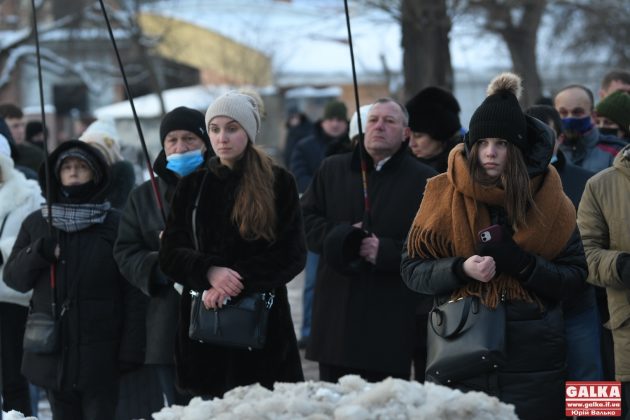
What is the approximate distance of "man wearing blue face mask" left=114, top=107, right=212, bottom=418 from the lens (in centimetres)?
696

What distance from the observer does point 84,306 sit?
7.15 meters

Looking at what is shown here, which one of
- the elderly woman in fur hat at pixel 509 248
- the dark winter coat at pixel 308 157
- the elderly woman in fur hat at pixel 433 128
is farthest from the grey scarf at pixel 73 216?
the dark winter coat at pixel 308 157

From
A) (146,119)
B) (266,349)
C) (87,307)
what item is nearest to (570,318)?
(266,349)

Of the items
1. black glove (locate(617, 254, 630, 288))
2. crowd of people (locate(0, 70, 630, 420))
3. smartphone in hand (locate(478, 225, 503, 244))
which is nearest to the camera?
smartphone in hand (locate(478, 225, 503, 244))

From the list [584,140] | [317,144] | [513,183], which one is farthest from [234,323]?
[317,144]

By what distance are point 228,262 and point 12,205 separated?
255cm

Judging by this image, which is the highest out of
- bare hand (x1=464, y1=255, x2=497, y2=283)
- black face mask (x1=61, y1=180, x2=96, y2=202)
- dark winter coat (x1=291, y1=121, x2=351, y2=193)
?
dark winter coat (x1=291, y1=121, x2=351, y2=193)

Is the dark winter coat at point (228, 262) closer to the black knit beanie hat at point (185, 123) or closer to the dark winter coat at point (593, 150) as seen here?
the black knit beanie hat at point (185, 123)

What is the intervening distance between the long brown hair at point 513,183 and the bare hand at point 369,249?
1.60 metres

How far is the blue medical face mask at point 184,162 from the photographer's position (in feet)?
23.1

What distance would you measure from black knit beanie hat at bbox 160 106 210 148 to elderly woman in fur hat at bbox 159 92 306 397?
701mm

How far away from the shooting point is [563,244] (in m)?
5.48

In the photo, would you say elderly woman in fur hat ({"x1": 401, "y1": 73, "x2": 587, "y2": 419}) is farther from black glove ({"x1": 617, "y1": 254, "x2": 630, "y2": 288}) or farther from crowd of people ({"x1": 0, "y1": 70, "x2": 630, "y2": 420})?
black glove ({"x1": 617, "y1": 254, "x2": 630, "y2": 288})

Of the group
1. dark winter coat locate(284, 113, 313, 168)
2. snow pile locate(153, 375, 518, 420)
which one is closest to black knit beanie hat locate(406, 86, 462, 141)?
snow pile locate(153, 375, 518, 420)
